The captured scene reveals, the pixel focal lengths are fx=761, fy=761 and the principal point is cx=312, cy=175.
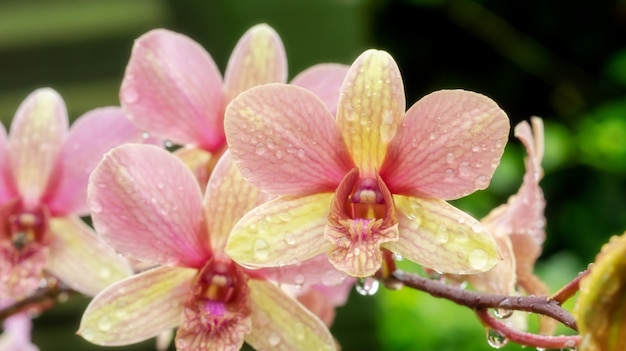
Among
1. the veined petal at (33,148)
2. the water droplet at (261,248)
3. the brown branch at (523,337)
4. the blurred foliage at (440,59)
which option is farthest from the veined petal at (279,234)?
the blurred foliage at (440,59)

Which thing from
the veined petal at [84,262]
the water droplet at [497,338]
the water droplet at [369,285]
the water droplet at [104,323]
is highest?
the water droplet at [104,323]


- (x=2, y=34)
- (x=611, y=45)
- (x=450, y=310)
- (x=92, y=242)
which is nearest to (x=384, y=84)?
→ (x=92, y=242)

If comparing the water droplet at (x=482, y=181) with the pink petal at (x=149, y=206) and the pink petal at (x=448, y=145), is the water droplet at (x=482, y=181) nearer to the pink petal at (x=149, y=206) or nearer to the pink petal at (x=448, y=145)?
the pink petal at (x=448, y=145)

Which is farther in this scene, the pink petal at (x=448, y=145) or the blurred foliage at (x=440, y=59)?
the blurred foliage at (x=440, y=59)

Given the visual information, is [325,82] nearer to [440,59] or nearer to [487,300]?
[487,300]

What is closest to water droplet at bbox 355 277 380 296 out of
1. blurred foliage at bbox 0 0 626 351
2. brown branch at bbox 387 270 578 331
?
brown branch at bbox 387 270 578 331

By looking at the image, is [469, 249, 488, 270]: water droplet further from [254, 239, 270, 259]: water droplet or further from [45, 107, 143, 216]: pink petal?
[45, 107, 143, 216]: pink petal
